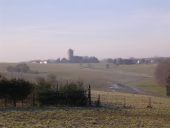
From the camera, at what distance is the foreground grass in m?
24.8

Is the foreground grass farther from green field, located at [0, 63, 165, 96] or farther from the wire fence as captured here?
green field, located at [0, 63, 165, 96]

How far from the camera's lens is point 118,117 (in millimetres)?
30125

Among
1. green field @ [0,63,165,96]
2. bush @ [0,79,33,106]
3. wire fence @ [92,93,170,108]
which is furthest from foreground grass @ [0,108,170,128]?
green field @ [0,63,165,96]

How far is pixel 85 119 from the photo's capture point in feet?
92.0

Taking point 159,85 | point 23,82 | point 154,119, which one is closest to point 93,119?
point 154,119

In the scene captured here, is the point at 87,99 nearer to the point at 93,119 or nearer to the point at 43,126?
the point at 93,119

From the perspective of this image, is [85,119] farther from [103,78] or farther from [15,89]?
[103,78]

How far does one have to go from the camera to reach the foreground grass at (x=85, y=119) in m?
24.8

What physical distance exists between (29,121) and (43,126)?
272 centimetres

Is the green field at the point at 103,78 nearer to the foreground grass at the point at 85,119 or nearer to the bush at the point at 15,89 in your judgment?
the bush at the point at 15,89

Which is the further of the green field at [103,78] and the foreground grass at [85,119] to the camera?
the green field at [103,78]

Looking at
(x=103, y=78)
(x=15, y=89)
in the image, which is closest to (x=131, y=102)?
(x=15, y=89)

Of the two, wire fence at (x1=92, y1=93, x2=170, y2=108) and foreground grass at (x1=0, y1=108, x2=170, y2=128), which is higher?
foreground grass at (x1=0, y1=108, x2=170, y2=128)

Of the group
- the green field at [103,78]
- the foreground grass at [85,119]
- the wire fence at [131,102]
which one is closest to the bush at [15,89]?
the foreground grass at [85,119]
